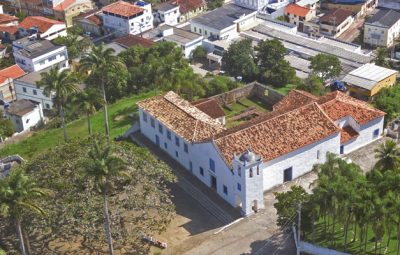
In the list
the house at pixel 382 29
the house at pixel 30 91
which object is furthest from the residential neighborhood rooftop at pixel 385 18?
the house at pixel 30 91

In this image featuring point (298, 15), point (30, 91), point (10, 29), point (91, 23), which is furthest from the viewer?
point (91, 23)

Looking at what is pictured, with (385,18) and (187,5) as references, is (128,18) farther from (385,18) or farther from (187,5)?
(385,18)

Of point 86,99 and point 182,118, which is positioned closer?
point 86,99

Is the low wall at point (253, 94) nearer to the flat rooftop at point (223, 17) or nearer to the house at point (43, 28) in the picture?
the flat rooftop at point (223, 17)

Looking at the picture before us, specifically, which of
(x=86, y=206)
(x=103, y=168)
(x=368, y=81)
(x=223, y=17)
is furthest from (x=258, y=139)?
(x=223, y=17)

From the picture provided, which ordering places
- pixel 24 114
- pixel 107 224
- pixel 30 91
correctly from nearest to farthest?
pixel 107 224 → pixel 24 114 → pixel 30 91

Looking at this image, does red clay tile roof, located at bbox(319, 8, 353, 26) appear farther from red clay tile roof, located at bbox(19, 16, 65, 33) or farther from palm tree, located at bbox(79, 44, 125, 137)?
palm tree, located at bbox(79, 44, 125, 137)

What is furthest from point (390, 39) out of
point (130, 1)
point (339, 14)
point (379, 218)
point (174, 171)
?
point (379, 218)
